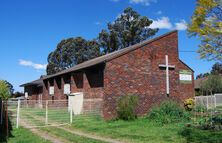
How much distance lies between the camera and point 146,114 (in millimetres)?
20172

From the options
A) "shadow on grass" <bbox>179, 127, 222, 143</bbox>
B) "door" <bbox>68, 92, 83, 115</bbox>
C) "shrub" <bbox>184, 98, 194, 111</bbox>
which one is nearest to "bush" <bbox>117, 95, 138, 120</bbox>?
"door" <bbox>68, 92, 83, 115</bbox>

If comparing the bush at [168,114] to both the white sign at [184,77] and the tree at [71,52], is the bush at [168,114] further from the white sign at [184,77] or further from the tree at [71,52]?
the tree at [71,52]

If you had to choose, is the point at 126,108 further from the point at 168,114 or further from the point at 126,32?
the point at 126,32

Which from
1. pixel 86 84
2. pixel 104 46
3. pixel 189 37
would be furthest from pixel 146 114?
pixel 104 46

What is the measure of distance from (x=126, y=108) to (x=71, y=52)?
46.3m

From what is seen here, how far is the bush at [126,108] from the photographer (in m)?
18.2

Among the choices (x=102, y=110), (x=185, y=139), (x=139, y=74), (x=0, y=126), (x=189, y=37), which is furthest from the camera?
(x=139, y=74)

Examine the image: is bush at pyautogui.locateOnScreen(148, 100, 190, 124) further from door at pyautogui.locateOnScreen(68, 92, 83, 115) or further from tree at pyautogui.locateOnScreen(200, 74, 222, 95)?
tree at pyautogui.locateOnScreen(200, 74, 222, 95)

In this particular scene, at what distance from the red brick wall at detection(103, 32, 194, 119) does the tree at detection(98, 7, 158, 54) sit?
3423 cm

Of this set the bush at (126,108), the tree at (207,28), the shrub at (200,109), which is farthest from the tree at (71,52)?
the tree at (207,28)

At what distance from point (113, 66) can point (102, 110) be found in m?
3.08

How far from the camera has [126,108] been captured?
59.8 ft

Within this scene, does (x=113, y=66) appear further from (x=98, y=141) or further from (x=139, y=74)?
(x=98, y=141)

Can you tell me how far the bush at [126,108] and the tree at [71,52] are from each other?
41.6 meters
